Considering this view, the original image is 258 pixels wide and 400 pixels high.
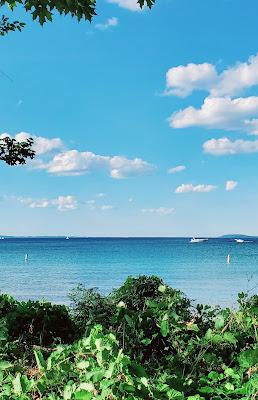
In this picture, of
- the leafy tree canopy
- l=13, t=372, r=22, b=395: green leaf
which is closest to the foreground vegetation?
l=13, t=372, r=22, b=395: green leaf

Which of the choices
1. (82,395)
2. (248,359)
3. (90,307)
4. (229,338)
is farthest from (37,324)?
(82,395)

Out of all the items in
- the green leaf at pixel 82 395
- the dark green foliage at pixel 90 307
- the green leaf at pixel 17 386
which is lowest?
the dark green foliage at pixel 90 307

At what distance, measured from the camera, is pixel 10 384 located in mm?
3609

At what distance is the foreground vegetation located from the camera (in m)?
3.37

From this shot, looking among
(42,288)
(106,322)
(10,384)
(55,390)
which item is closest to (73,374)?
(55,390)

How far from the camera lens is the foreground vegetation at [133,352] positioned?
3373 mm

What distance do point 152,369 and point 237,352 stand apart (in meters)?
0.83

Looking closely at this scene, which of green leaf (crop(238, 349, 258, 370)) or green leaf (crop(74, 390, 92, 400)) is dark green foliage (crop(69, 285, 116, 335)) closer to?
green leaf (crop(238, 349, 258, 370))

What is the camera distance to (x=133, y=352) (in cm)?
543

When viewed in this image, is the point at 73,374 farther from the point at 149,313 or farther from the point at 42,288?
the point at 42,288

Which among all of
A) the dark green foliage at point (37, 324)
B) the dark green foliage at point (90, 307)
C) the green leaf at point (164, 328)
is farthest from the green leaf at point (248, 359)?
the dark green foliage at point (90, 307)

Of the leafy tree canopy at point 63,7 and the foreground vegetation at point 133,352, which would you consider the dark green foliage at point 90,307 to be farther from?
the leafy tree canopy at point 63,7

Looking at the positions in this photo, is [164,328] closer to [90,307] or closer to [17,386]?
[17,386]

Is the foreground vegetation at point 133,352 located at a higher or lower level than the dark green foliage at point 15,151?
lower
